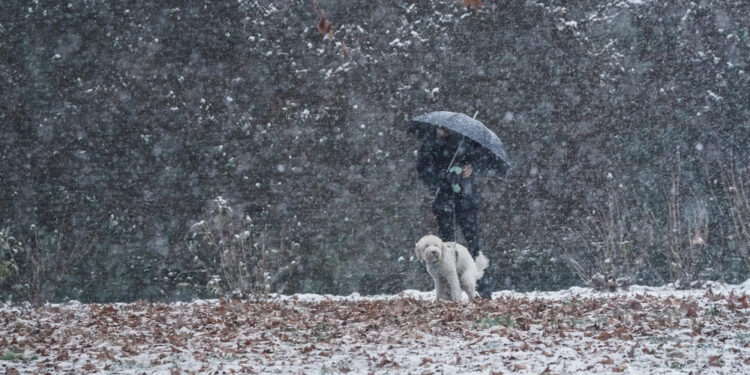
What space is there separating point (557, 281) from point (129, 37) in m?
5.56

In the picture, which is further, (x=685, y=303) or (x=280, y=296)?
(x=280, y=296)

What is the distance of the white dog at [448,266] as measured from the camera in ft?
23.3

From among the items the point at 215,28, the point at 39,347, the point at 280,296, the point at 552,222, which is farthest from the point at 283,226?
the point at 39,347

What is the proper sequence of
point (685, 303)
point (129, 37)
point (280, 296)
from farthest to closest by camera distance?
point (129, 37) < point (280, 296) < point (685, 303)

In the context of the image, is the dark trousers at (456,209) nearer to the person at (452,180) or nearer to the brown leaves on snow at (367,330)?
the person at (452,180)

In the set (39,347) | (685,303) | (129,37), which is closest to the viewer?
(39,347)

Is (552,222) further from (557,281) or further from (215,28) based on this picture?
(215,28)

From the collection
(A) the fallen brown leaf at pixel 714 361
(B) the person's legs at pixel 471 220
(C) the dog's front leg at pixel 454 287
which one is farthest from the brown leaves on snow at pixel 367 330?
(B) the person's legs at pixel 471 220

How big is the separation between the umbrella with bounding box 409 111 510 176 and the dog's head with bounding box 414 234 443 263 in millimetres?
992

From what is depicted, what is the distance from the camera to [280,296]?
28.6ft

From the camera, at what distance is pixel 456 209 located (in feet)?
25.6

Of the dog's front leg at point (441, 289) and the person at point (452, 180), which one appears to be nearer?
the dog's front leg at point (441, 289)

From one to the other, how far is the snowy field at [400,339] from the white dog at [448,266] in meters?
0.36

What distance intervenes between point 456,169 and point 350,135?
193 centimetres
